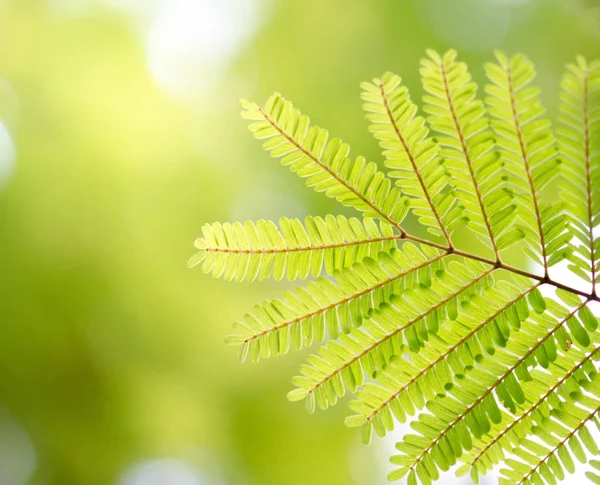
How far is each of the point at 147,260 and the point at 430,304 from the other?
1927 mm

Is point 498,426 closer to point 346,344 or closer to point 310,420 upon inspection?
point 346,344

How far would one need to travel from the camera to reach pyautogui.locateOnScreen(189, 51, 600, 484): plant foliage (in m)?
0.65

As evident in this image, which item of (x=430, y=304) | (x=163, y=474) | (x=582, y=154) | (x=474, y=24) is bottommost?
(x=163, y=474)

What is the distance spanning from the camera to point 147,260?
7.97 ft

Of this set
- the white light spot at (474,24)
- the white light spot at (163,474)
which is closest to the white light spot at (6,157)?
the white light spot at (163,474)

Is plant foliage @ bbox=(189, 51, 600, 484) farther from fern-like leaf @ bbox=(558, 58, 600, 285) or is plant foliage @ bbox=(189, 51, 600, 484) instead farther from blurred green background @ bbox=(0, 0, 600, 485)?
blurred green background @ bbox=(0, 0, 600, 485)

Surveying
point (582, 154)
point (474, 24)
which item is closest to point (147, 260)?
point (474, 24)

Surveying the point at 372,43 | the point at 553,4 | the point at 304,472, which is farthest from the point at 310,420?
the point at 553,4

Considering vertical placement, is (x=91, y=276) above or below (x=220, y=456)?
above

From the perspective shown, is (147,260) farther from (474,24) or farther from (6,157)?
(474,24)

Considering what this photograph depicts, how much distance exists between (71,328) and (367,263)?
204cm

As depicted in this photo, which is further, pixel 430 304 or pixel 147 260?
pixel 147 260

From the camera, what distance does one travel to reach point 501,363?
2.23 ft

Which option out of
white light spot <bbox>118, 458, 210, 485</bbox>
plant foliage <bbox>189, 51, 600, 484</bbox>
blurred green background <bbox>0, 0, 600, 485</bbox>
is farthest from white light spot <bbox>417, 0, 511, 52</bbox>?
white light spot <bbox>118, 458, 210, 485</bbox>
